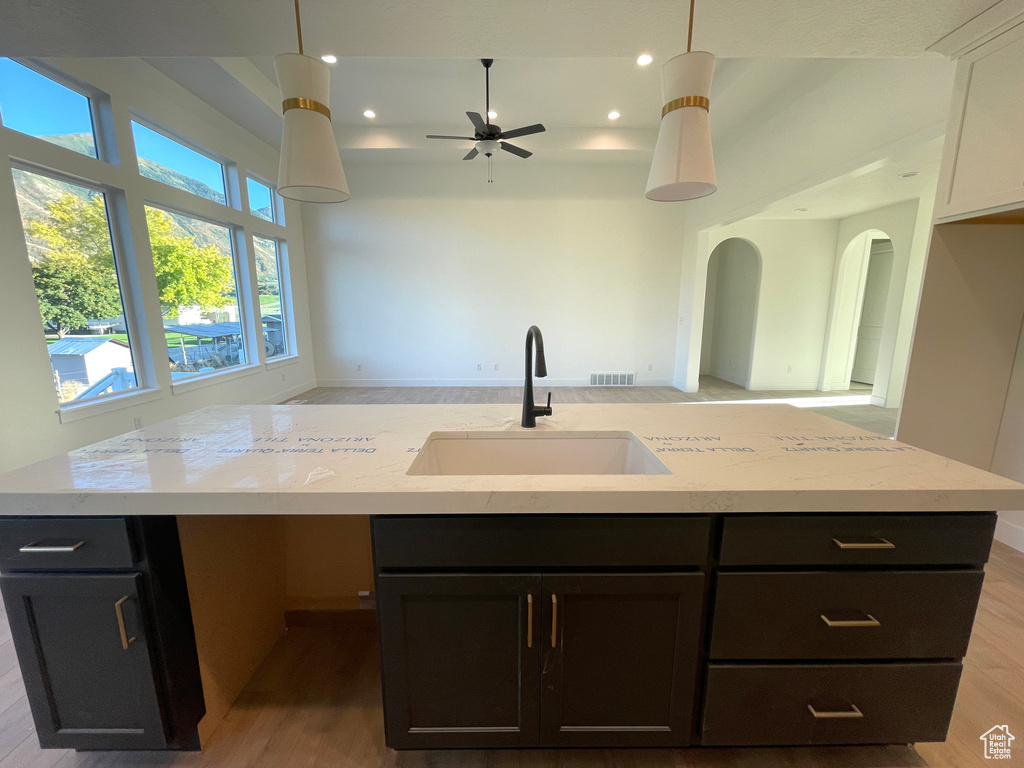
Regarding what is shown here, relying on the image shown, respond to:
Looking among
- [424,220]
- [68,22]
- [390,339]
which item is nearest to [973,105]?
[68,22]

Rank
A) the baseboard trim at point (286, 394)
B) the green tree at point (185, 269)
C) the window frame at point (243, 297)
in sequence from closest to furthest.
→ the green tree at point (185, 269) < the window frame at point (243, 297) < the baseboard trim at point (286, 394)

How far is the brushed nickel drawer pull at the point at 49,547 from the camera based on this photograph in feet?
3.09

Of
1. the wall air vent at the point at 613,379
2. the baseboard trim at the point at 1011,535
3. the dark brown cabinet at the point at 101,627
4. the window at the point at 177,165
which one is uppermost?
the window at the point at 177,165

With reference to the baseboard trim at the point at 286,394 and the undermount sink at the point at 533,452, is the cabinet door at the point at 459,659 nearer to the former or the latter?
the undermount sink at the point at 533,452

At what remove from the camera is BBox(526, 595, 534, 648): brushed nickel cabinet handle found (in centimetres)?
98

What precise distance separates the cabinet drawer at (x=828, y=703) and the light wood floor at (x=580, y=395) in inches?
162

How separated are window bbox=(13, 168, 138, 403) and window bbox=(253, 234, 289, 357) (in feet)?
6.36

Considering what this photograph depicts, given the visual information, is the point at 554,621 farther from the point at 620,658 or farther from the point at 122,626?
the point at 122,626

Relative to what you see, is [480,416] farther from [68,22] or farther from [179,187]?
[179,187]

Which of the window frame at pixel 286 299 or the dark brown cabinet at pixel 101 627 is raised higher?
the window frame at pixel 286 299

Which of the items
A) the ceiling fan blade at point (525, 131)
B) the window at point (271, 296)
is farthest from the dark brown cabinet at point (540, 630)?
the window at point (271, 296)

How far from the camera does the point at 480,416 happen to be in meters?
1.62

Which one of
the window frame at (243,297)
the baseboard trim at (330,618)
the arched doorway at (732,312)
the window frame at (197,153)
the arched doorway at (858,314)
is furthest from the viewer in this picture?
the arched doorway at (732,312)

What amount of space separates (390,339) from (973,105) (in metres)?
6.33
